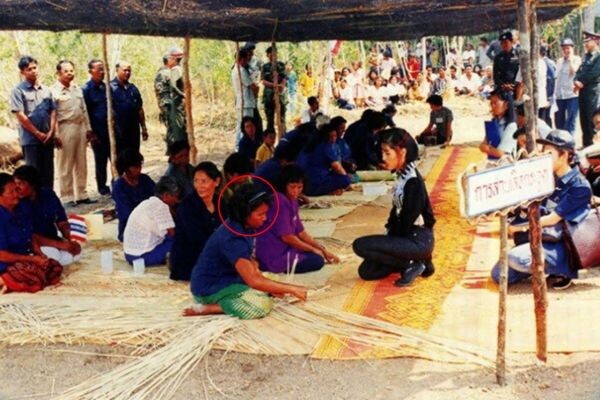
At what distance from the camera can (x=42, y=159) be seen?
7430 millimetres

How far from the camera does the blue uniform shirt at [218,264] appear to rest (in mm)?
3910

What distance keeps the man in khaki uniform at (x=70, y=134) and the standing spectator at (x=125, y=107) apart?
38 cm

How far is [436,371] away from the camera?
11.2 ft

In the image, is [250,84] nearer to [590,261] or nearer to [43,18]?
[43,18]

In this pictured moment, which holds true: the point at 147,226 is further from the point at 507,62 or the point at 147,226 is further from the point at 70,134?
the point at 507,62

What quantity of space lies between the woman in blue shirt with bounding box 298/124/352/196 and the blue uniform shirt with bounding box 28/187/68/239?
293cm

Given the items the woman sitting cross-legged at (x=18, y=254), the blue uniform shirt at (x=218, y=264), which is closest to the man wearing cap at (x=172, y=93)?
the woman sitting cross-legged at (x=18, y=254)

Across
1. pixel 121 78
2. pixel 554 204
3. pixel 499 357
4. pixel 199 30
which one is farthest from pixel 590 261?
pixel 121 78

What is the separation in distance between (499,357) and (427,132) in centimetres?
810

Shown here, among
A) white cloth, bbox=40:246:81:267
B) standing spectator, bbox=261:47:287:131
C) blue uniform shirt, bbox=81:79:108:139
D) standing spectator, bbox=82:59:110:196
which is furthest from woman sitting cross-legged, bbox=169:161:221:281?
standing spectator, bbox=261:47:287:131

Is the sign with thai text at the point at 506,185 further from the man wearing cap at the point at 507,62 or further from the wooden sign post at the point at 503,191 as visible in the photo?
the man wearing cap at the point at 507,62

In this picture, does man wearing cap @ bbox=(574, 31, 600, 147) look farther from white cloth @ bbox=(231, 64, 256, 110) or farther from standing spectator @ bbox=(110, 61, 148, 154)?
standing spectator @ bbox=(110, 61, 148, 154)

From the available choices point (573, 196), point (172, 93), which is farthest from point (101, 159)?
point (573, 196)

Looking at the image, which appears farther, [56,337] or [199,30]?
[199,30]
